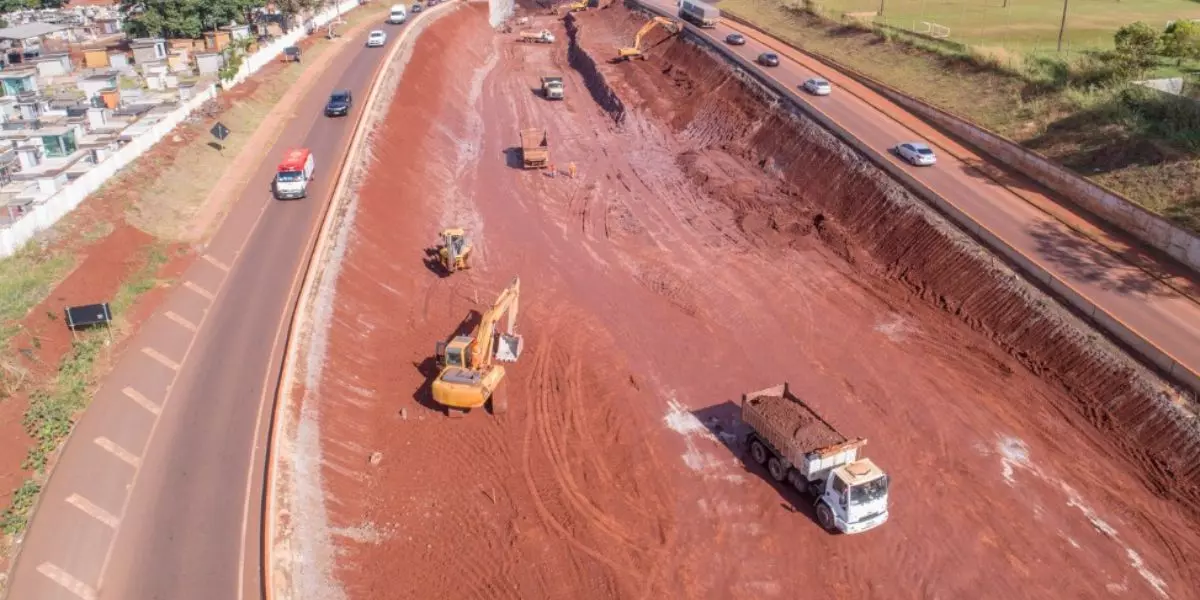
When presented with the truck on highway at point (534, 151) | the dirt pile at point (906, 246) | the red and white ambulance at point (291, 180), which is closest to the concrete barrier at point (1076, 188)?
the dirt pile at point (906, 246)

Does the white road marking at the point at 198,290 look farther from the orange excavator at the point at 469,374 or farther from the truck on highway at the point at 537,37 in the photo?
the truck on highway at the point at 537,37

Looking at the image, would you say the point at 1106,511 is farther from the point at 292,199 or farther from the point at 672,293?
the point at 292,199

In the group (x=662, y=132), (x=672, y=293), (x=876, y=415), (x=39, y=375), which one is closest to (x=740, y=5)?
(x=662, y=132)

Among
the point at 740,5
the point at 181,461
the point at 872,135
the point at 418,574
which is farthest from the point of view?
the point at 740,5

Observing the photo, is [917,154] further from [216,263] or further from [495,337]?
[216,263]

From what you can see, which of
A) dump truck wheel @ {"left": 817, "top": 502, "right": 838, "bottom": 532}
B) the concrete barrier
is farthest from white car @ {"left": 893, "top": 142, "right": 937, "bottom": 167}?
dump truck wheel @ {"left": 817, "top": 502, "right": 838, "bottom": 532}
